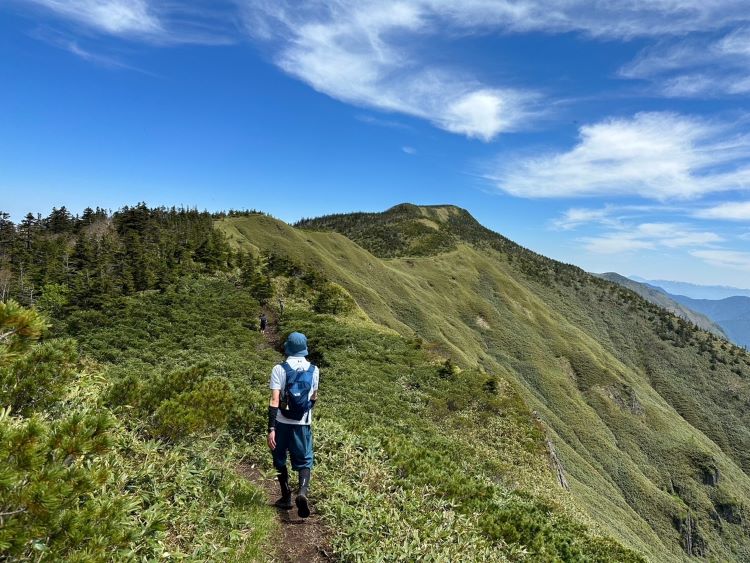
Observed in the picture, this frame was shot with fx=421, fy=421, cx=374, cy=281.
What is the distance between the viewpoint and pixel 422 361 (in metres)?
33.7

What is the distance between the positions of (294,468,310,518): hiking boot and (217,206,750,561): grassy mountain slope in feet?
53.9

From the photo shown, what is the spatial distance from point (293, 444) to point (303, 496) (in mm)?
1058

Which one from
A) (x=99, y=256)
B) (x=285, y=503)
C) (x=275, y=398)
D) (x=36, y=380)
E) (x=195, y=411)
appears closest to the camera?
(x=36, y=380)

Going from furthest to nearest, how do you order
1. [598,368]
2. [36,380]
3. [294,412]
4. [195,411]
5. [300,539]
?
[598,368] → [195,411] → [294,412] → [300,539] → [36,380]

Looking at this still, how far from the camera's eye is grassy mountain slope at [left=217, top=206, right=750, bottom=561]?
234 feet

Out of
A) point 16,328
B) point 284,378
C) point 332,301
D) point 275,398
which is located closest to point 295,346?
point 284,378

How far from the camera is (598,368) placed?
113 metres

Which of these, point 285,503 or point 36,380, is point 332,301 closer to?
point 285,503

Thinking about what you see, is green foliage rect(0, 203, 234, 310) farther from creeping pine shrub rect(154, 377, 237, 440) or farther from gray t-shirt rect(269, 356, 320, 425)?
gray t-shirt rect(269, 356, 320, 425)

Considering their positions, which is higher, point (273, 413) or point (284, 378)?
point (284, 378)

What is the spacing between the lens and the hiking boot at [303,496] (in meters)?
8.86

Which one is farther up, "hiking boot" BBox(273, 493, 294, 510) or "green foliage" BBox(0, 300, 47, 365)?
"green foliage" BBox(0, 300, 47, 365)

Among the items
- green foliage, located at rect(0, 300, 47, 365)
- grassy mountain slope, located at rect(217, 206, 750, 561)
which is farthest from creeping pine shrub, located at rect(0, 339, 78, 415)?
grassy mountain slope, located at rect(217, 206, 750, 561)

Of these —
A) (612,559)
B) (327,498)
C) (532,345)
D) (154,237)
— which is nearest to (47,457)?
(327,498)
